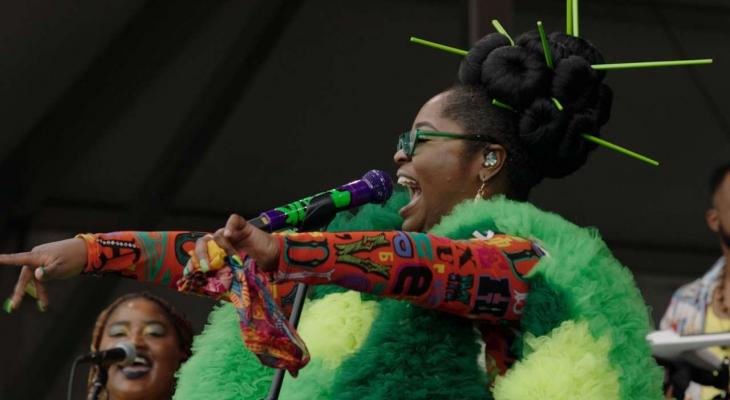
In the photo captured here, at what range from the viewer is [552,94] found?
8.63 feet

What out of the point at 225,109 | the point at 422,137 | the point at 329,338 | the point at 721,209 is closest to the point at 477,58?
the point at 422,137

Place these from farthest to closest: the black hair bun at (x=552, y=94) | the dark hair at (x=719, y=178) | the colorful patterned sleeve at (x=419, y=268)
A: 1. the dark hair at (x=719, y=178)
2. the black hair bun at (x=552, y=94)
3. the colorful patterned sleeve at (x=419, y=268)

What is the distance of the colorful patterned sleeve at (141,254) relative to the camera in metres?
2.14

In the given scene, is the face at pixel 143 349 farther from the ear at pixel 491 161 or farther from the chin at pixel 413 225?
the ear at pixel 491 161

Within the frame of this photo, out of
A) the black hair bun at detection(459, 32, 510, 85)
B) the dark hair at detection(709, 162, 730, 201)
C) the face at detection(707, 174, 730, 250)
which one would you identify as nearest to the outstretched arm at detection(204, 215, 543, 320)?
the black hair bun at detection(459, 32, 510, 85)

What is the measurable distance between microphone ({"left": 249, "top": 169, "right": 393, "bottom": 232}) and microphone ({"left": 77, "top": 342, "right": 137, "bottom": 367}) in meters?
1.55

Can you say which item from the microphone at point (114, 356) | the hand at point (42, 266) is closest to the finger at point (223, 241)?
the hand at point (42, 266)

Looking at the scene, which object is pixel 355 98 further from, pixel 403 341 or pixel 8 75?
pixel 403 341

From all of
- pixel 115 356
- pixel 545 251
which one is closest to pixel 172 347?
pixel 115 356

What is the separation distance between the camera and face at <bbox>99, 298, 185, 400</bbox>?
4.12 metres

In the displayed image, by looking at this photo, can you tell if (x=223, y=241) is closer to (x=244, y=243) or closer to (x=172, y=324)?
(x=244, y=243)

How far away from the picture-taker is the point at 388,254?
2.12 m

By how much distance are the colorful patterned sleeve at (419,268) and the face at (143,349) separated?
208cm

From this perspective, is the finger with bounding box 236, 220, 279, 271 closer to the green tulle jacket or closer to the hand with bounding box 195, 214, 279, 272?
the hand with bounding box 195, 214, 279, 272
